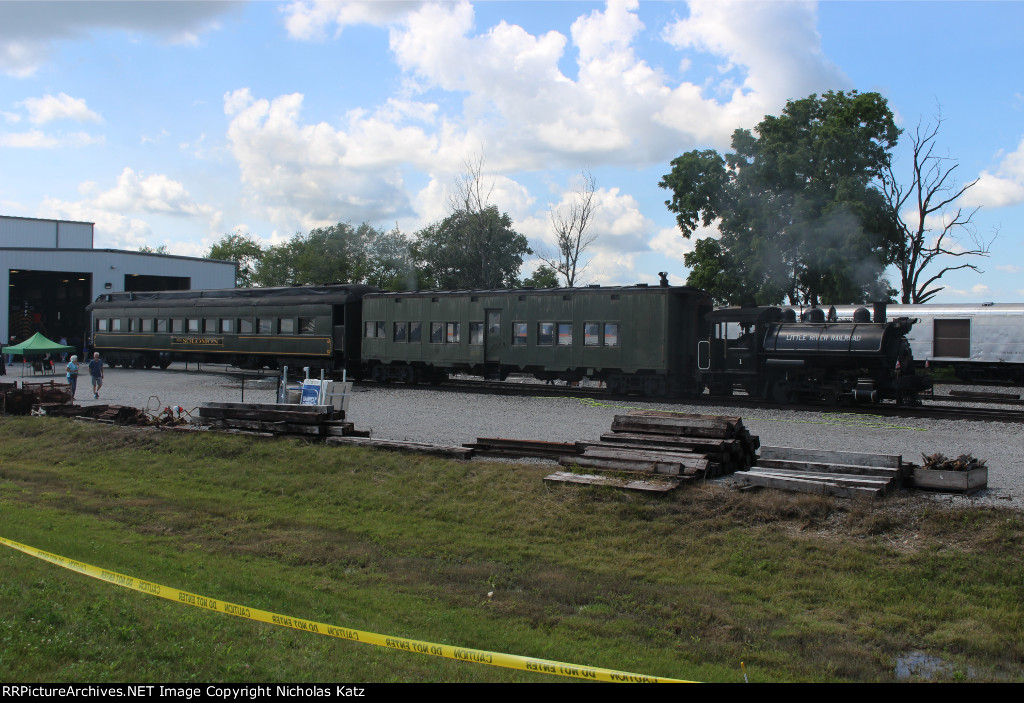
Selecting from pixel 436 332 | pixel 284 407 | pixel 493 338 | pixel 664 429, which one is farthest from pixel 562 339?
pixel 664 429

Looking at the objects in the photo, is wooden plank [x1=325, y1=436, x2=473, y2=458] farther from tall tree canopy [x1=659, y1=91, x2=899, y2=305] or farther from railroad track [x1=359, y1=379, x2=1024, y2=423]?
tall tree canopy [x1=659, y1=91, x2=899, y2=305]

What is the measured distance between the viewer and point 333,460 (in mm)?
13125

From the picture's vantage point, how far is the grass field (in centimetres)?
529

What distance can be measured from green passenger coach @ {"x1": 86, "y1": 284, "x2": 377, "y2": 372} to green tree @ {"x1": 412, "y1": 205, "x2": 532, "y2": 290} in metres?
24.8

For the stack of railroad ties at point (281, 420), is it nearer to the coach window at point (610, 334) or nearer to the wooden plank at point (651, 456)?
the wooden plank at point (651, 456)

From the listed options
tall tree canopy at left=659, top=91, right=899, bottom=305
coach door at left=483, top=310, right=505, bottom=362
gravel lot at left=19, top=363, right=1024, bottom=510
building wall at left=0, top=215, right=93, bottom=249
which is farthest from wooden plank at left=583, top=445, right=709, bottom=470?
building wall at left=0, top=215, right=93, bottom=249

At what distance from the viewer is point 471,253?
5881 cm

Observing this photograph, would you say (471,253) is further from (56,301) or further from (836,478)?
(836,478)

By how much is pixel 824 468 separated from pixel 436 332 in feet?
56.7

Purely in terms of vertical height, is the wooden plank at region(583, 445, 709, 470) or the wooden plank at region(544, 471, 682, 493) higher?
the wooden plank at region(583, 445, 709, 470)

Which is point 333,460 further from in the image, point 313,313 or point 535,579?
point 313,313

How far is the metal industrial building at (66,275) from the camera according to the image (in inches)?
1839

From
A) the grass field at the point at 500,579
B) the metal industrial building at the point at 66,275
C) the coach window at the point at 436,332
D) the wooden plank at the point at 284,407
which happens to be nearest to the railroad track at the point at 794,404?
the coach window at the point at 436,332

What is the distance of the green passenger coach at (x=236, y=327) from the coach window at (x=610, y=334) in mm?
10202
